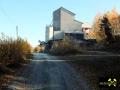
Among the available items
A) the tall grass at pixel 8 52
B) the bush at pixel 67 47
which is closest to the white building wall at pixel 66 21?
the bush at pixel 67 47

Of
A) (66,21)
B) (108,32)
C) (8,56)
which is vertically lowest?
(8,56)

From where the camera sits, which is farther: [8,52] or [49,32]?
[49,32]

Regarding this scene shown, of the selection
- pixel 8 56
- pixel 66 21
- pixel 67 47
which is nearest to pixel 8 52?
pixel 8 56

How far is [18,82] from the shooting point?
2333cm

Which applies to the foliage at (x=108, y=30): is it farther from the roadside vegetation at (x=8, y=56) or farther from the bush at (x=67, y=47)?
the roadside vegetation at (x=8, y=56)

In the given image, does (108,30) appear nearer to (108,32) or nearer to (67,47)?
(108,32)

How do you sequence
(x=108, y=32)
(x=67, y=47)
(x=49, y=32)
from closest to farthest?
(x=67, y=47), (x=108, y=32), (x=49, y=32)

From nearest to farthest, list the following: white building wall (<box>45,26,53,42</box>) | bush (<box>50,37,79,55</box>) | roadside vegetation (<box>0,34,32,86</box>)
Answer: roadside vegetation (<box>0,34,32,86</box>)
bush (<box>50,37,79,55</box>)
white building wall (<box>45,26,53,42</box>)

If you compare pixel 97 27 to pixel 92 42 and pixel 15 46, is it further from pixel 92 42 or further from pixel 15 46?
pixel 15 46

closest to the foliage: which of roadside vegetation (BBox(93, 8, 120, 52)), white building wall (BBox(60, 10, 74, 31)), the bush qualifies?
roadside vegetation (BBox(93, 8, 120, 52))

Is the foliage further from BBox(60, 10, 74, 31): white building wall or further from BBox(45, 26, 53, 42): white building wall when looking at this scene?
BBox(45, 26, 53, 42): white building wall

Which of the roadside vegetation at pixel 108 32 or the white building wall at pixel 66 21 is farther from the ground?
the white building wall at pixel 66 21

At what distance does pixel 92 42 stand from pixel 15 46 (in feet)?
218

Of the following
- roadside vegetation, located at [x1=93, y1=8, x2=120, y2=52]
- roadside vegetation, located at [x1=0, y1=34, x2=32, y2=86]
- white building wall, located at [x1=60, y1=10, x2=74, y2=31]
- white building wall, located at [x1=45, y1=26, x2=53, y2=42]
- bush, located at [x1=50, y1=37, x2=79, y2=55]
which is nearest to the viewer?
roadside vegetation, located at [x1=0, y1=34, x2=32, y2=86]
